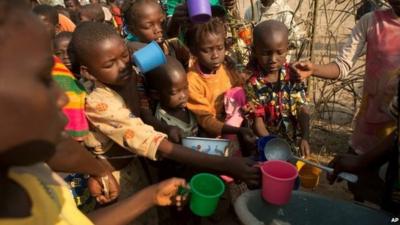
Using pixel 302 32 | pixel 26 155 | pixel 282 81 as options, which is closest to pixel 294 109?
pixel 282 81

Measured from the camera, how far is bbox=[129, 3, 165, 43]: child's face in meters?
2.82

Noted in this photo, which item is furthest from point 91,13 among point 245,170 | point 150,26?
point 245,170

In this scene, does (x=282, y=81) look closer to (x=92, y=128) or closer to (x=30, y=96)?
(x=92, y=128)

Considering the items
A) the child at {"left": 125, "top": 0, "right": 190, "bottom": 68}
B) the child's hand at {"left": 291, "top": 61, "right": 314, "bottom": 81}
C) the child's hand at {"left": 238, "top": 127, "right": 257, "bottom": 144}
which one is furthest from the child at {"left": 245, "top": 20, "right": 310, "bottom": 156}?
the child at {"left": 125, "top": 0, "right": 190, "bottom": 68}

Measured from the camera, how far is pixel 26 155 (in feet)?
2.43

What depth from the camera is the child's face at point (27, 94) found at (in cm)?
67

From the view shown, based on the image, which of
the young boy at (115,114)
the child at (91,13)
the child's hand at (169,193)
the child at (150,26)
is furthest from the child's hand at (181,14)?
the child at (91,13)

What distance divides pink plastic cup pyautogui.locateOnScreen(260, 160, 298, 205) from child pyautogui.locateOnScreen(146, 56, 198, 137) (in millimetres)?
778

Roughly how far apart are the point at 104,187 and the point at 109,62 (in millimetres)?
563

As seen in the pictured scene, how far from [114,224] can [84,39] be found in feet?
3.02

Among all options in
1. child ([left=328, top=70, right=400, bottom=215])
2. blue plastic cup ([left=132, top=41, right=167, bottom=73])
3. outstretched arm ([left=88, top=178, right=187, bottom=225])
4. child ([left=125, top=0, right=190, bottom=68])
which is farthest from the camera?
child ([left=125, top=0, right=190, bottom=68])

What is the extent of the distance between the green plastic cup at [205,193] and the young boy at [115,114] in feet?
0.51

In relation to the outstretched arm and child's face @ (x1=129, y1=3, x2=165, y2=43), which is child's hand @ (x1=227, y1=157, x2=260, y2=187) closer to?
the outstretched arm


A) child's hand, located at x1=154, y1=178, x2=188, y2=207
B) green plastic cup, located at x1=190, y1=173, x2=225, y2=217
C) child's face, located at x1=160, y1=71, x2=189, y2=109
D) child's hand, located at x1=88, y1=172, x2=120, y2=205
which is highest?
child's face, located at x1=160, y1=71, x2=189, y2=109
